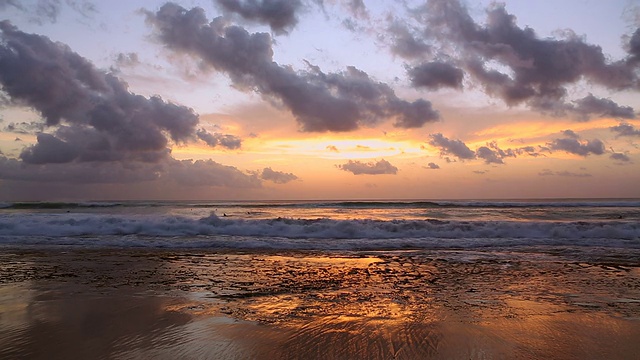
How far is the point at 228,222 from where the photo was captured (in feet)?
69.5

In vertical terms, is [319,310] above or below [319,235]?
above

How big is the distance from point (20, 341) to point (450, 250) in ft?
38.5

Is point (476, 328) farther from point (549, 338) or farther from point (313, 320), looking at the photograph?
point (313, 320)

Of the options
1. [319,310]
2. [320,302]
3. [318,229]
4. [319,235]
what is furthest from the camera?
[318,229]

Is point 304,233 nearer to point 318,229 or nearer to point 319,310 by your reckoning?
point 318,229

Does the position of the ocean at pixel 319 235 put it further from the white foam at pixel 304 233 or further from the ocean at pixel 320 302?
the ocean at pixel 320 302

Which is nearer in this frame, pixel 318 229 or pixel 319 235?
pixel 319 235

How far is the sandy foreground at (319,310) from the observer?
14.4 ft

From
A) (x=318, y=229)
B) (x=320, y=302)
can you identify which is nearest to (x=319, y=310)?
(x=320, y=302)

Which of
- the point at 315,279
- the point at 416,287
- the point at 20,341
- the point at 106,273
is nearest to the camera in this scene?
the point at 20,341

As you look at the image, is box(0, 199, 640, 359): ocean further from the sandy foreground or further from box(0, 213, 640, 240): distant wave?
box(0, 213, 640, 240): distant wave

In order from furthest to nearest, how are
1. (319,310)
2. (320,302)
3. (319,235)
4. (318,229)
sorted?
(318,229) → (319,235) → (320,302) → (319,310)

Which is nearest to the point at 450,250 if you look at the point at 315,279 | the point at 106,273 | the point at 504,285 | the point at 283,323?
the point at 504,285

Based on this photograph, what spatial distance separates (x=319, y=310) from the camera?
5898 mm
